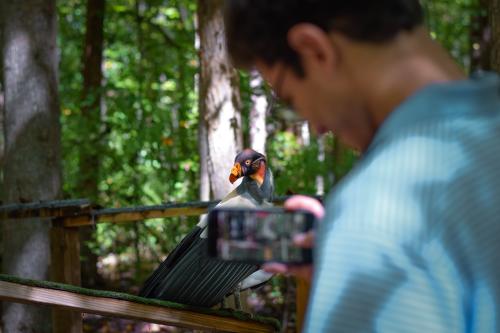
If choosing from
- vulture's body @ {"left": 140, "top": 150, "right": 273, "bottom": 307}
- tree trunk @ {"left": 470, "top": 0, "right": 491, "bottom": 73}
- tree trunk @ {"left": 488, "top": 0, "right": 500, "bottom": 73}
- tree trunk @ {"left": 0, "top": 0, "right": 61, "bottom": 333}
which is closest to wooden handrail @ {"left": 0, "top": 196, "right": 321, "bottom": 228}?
vulture's body @ {"left": 140, "top": 150, "right": 273, "bottom": 307}

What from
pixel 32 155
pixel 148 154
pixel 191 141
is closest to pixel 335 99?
pixel 32 155

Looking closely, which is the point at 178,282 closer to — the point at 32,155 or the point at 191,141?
the point at 32,155

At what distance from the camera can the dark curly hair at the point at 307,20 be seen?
0.89 metres

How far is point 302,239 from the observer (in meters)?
0.97

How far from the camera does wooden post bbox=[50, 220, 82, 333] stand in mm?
4105

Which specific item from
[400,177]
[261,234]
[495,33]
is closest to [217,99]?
[495,33]

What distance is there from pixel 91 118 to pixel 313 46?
721 centimetres

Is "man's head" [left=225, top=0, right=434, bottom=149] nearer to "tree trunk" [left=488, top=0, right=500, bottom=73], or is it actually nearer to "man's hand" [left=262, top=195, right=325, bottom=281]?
"man's hand" [left=262, top=195, right=325, bottom=281]

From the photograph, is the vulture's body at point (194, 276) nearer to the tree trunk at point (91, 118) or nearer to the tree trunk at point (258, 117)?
the tree trunk at point (258, 117)

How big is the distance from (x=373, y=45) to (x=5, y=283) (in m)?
2.43

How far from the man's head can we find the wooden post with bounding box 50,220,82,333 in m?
3.30

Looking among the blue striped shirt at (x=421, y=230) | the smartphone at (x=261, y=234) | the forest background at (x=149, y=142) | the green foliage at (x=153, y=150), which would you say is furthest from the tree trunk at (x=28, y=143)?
the blue striped shirt at (x=421, y=230)

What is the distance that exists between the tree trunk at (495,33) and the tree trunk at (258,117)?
2853mm

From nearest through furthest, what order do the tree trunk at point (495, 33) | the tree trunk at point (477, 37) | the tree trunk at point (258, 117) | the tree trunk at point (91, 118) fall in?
the tree trunk at point (495, 33) → the tree trunk at point (258, 117) → the tree trunk at point (91, 118) → the tree trunk at point (477, 37)
